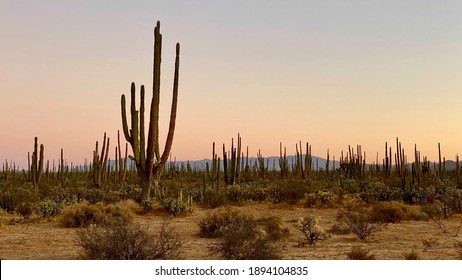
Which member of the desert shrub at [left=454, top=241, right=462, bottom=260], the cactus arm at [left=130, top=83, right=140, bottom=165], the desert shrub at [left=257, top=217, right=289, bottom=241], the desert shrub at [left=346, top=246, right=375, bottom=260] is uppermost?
the cactus arm at [left=130, top=83, right=140, bottom=165]

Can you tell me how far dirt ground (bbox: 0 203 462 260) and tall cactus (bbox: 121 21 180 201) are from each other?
1.97 m

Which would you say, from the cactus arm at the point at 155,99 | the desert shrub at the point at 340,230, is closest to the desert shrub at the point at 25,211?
the cactus arm at the point at 155,99

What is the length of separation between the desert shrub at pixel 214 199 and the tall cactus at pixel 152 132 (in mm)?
3544

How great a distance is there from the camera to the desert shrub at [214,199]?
2198cm

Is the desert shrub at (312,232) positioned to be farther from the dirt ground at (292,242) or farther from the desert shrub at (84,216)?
the desert shrub at (84,216)

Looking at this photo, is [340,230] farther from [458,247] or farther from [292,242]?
[458,247]

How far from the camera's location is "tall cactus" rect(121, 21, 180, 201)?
1814 cm

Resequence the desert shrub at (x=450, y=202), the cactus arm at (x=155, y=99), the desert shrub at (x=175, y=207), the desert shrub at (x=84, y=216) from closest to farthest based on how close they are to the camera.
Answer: the desert shrub at (x=84, y=216)
the cactus arm at (x=155, y=99)
the desert shrub at (x=450, y=202)
the desert shrub at (x=175, y=207)

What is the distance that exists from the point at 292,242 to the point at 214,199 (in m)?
9.75

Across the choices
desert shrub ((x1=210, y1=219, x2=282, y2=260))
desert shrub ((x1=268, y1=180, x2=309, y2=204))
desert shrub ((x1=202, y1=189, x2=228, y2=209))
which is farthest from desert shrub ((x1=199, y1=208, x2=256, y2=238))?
desert shrub ((x1=268, y1=180, x2=309, y2=204))

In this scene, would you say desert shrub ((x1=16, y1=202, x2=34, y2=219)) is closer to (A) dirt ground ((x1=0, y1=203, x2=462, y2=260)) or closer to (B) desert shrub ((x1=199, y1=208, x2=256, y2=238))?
(A) dirt ground ((x1=0, y1=203, x2=462, y2=260))
